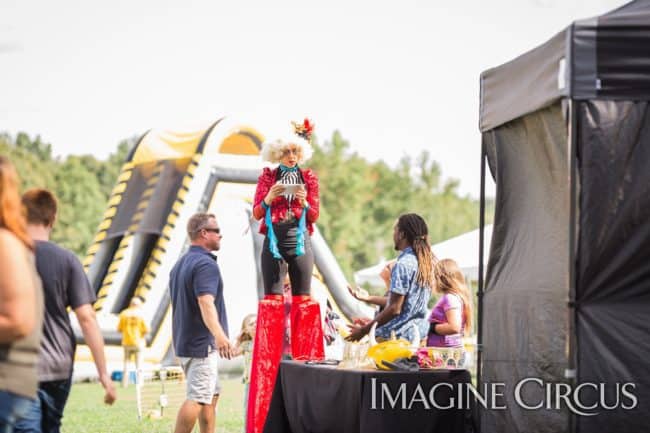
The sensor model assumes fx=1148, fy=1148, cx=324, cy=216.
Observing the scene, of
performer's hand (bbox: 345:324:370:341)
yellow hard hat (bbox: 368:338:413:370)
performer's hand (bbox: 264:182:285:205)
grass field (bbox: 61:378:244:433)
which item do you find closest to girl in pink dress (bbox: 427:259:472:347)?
performer's hand (bbox: 345:324:370:341)

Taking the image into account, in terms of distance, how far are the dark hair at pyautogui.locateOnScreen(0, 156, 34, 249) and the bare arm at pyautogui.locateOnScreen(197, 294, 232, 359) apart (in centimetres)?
380

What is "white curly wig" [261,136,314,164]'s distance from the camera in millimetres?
8297

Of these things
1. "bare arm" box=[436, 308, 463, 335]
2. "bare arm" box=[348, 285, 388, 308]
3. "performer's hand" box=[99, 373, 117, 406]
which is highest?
"bare arm" box=[348, 285, 388, 308]

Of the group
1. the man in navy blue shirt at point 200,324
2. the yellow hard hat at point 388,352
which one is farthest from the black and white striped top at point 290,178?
the yellow hard hat at point 388,352

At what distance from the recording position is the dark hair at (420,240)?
304 inches

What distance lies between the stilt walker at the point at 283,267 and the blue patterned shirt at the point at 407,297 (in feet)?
2.22

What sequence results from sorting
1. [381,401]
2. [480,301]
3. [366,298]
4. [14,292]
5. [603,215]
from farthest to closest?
[366,298] < [480,301] < [381,401] < [603,215] < [14,292]

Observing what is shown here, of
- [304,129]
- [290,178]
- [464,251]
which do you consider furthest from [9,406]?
[464,251]

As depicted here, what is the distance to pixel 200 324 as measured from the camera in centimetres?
837

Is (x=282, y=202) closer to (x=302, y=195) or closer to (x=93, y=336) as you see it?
(x=302, y=195)

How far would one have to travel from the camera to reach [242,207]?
19.5m

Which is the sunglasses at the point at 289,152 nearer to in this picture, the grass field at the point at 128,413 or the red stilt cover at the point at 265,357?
the red stilt cover at the point at 265,357

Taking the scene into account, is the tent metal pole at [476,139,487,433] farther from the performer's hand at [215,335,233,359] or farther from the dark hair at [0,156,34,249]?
the dark hair at [0,156,34,249]

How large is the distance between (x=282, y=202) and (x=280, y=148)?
0.40 meters
